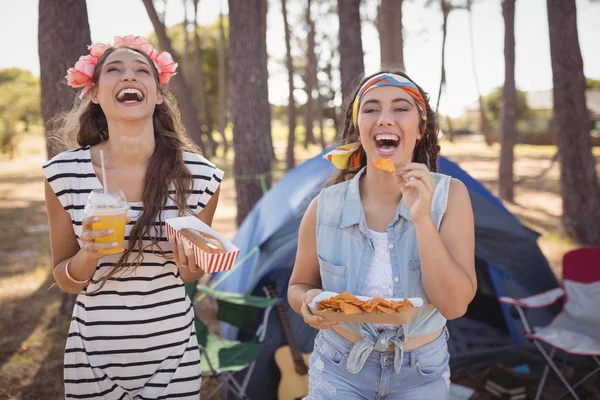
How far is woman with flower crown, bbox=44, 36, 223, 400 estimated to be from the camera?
193cm

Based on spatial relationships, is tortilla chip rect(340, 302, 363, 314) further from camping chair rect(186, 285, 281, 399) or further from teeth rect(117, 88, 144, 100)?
camping chair rect(186, 285, 281, 399)

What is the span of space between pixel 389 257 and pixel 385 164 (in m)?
0.34

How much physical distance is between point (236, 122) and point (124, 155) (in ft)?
12.6

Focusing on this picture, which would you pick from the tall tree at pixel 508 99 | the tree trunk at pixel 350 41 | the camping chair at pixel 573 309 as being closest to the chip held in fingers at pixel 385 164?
the camping chair at pixel 573 309

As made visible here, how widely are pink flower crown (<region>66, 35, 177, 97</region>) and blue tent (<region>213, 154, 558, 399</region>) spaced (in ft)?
5.70

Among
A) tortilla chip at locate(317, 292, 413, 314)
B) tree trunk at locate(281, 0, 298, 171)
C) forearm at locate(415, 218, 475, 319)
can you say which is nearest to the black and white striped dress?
tortilla chip at locate(317, 292, 413, 314)

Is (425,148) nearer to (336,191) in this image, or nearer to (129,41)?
(336,191)

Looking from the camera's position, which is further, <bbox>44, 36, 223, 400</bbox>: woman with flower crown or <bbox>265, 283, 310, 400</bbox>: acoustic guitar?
<bbox>265, 283, 310, 400</bbox>: acoustic guitar

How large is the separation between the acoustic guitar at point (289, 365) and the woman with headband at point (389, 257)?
1876 millimetres

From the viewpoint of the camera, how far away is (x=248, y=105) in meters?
5.81

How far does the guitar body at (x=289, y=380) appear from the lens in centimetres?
372

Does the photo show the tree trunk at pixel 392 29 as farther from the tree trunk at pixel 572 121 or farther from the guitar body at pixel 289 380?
the guitar body at pixel 289 380

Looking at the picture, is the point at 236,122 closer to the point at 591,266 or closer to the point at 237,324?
the point at 237,324

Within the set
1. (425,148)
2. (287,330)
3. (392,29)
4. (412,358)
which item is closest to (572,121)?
(392,29)
